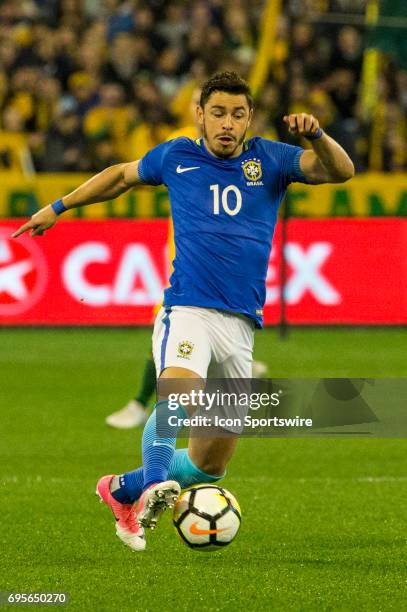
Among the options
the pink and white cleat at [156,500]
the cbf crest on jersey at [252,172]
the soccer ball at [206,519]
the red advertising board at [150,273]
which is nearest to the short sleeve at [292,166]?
the cbf crest on jersey at [252,172]

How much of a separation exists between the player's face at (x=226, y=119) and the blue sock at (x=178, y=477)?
4.53 ft

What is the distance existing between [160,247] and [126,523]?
9404mm

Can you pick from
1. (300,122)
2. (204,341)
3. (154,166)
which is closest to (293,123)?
(300,122)

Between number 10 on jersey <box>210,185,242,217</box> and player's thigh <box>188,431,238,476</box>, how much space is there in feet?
3.20

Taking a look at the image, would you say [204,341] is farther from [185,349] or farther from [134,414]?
[134,414]

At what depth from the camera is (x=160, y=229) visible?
1587cm

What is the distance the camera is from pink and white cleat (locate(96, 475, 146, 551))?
21.3ft

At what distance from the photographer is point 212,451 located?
630cm

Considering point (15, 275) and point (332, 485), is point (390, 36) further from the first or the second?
point (332, 485)

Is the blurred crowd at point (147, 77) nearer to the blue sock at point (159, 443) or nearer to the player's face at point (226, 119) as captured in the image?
the player's face at point (226, 119)

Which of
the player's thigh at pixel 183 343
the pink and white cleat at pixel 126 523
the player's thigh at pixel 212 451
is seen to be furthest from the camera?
the pink and white cleat at pixel 126 523

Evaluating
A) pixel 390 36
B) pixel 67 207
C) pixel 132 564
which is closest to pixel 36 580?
pixel 132 564

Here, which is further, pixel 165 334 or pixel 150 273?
pixel 150 273

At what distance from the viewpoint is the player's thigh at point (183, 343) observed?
6.07 meters
